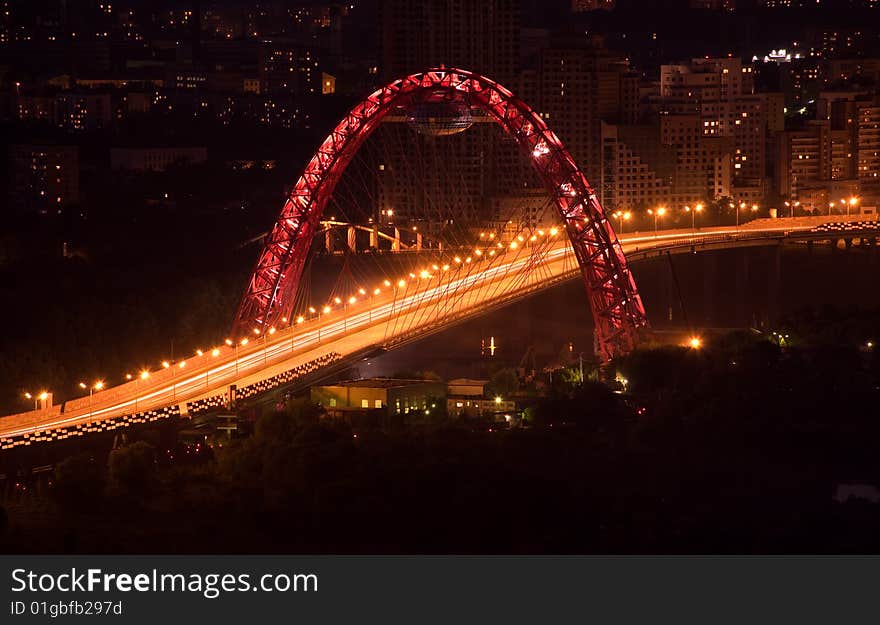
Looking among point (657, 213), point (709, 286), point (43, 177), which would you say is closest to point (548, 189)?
point (709, 286)

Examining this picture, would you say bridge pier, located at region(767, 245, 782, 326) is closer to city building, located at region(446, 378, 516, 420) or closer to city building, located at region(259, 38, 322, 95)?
city building, located at region(446, 378, 516, 420)

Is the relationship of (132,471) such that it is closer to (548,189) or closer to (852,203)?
(548,189)

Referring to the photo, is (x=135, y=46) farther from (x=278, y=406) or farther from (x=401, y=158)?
(x=278, y=406)

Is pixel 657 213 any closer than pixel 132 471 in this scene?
No

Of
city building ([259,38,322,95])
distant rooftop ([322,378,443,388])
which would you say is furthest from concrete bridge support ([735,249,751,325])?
city building ([259,38,322,95])

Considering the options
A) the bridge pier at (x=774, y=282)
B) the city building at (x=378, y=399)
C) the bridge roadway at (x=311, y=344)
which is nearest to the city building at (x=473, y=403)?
the city building at (x=378, y=399)

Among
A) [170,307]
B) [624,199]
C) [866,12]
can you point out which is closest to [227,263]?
[170,307]
